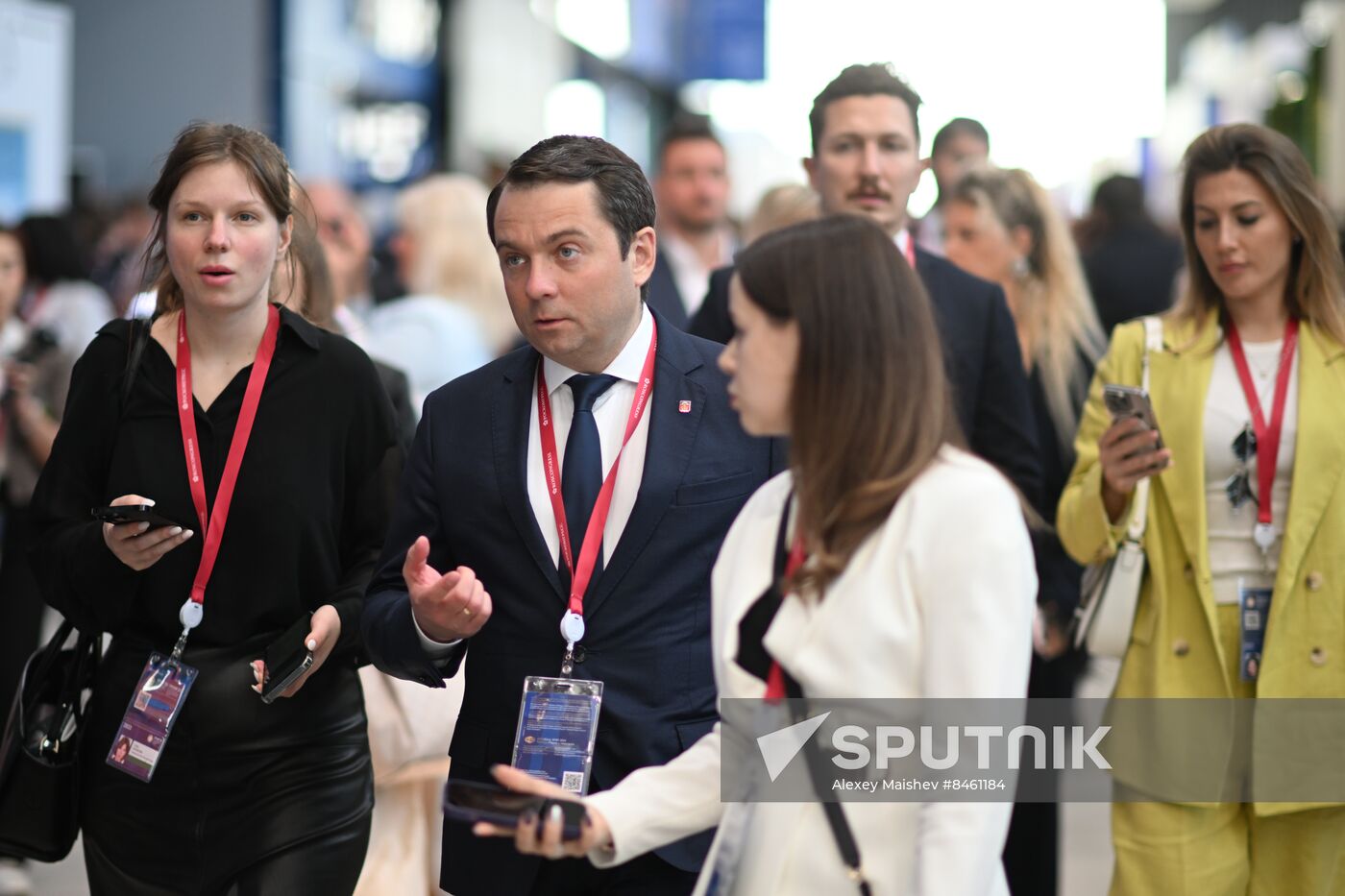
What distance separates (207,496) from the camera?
3.22 m

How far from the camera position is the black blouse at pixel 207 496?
320 cm

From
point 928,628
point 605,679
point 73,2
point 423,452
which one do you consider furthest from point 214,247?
point 73,2

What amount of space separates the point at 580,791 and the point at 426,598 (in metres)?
0.42

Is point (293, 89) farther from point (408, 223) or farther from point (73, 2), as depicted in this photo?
point (408, 223)

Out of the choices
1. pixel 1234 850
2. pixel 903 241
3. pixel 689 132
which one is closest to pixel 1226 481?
pixel 1234 850

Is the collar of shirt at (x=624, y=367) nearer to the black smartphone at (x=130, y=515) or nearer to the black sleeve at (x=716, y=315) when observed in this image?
the black smartphone at (x=130, y=515)

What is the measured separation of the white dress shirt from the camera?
9.75 feet

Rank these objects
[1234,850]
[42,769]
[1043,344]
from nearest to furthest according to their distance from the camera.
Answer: [42,769] < [1234,850] < [1043,344]

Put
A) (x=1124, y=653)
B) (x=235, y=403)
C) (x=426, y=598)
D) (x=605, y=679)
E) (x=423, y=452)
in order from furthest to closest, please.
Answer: (x=1124, y=653) < (x=235, y=403) < (x=423, y=452) < (x=605, y=679) < (x=426, y=598)

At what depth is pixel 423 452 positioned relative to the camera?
3.07 metres

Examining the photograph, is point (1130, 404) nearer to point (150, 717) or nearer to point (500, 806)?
point (500, 806)

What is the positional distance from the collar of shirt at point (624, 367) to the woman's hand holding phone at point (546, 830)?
919 mm

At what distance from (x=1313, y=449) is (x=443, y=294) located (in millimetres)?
3531

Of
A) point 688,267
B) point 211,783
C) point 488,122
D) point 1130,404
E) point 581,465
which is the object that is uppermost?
point 488,122
